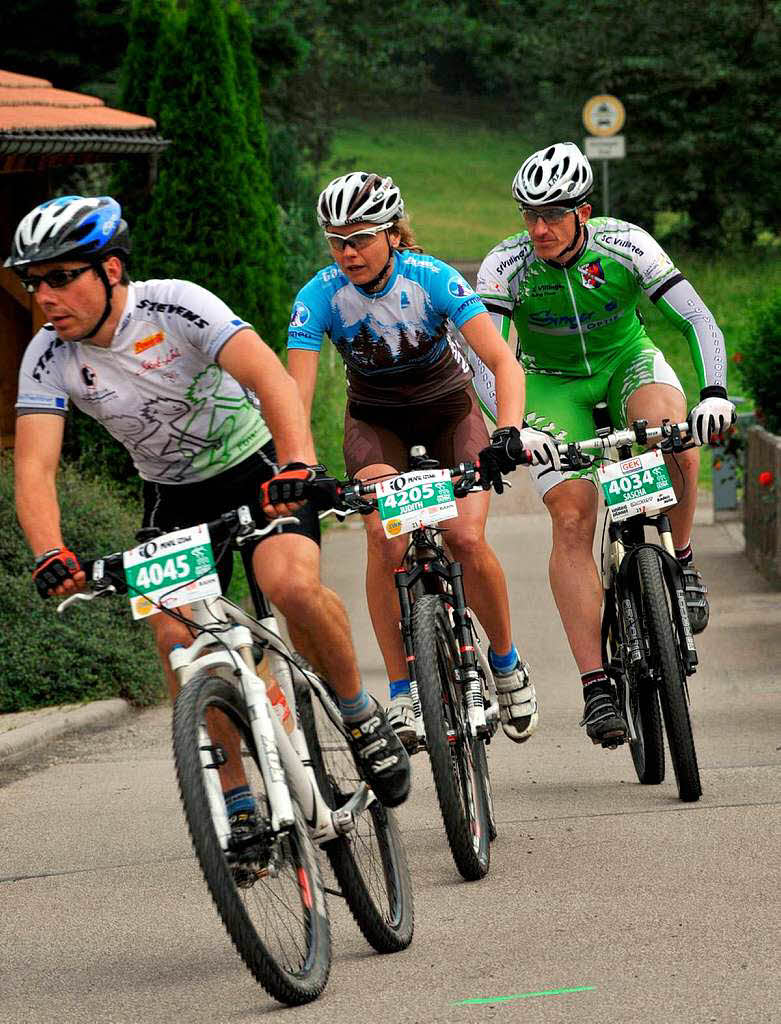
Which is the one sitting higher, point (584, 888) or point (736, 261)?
point (584, 888)

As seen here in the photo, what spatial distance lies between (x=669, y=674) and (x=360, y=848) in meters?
1.57

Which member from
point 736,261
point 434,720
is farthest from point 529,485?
point 736,261

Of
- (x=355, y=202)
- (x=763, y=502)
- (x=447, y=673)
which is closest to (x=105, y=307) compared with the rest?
(x=355, y=202)

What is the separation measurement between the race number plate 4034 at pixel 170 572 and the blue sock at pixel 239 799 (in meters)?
0.48

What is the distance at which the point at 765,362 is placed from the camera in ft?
40.1

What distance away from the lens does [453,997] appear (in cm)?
432

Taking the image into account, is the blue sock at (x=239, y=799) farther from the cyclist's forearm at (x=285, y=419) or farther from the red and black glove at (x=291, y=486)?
the cyclist's forearm at (x=285, y=419)

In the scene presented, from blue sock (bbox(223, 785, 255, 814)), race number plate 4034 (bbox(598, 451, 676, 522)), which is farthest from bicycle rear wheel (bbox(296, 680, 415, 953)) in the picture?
race number plate 4034 (bbox(598, 451, 676, 522))

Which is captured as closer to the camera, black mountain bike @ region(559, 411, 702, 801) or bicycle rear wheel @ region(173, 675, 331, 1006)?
bicycle rear wheel @ region(173, 675, 331, 1006)

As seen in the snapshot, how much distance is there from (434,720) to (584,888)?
662 mm

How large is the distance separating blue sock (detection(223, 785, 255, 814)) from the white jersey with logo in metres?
1.23

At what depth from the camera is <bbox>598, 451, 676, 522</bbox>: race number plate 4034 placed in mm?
6172

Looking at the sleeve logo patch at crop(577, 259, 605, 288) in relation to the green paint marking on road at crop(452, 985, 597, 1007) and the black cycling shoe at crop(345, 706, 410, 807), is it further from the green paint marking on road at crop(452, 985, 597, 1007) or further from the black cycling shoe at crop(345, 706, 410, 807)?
the green paint marking on road at crop(452, 985, 597, 1007)

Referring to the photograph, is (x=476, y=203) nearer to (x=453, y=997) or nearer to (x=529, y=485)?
(x=529, y=485)
